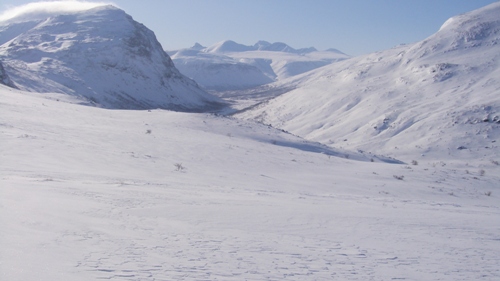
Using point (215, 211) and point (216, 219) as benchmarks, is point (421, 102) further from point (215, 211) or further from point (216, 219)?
point (216, 219)

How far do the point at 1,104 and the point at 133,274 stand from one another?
74.4 feet

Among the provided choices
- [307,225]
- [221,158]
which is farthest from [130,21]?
[307,225]

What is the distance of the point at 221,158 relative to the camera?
60.0 feet

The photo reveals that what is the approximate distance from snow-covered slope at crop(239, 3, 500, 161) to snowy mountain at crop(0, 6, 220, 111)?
39.6 metres

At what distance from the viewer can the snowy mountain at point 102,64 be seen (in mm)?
87062

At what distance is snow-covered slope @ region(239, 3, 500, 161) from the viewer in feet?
128

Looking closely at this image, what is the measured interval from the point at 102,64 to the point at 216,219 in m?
103

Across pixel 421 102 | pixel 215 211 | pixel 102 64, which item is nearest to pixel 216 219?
pixel 215 211

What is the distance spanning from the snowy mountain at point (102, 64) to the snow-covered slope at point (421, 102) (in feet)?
130

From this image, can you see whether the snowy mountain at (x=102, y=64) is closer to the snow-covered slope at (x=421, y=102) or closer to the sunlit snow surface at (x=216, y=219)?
the snow-covered slope at (x=421, y=102)

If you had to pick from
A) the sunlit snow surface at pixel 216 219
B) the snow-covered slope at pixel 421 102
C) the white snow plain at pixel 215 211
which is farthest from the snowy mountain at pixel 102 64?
the sunlit snow surface at pixel 216 219

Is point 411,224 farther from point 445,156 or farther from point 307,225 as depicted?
point 445,156

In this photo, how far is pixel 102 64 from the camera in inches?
4013

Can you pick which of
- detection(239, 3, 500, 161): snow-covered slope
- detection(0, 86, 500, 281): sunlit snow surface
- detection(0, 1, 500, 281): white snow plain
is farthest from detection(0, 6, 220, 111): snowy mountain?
detection(0, 86, 500, 281): sunlit snow surface
